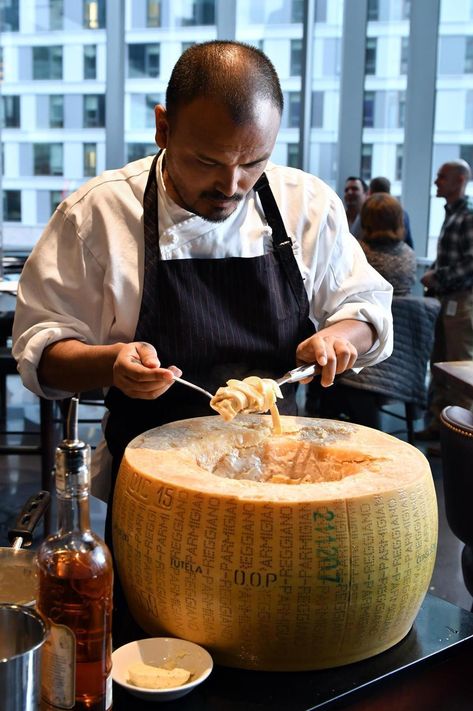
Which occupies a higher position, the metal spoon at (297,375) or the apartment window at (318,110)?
the apartment window at (318,110)

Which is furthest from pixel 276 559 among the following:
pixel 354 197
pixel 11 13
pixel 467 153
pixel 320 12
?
pixel 11 13

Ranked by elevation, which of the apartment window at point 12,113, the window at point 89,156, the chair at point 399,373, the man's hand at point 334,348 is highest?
the apartment window at point 12,113

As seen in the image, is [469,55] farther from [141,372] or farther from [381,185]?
[141,372]

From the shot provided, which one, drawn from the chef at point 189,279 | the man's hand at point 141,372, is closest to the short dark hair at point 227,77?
the chef at point 189,279

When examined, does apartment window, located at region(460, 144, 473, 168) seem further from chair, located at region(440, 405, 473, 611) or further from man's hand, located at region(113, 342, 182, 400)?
man's hand, located at region(113, 342, 182, 400)

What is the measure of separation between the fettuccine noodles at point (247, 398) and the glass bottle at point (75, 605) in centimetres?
44

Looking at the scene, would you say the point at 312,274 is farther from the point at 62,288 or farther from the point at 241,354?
the point at 62,288

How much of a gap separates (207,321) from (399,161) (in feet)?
19.3

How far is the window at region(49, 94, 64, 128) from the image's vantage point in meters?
7.31

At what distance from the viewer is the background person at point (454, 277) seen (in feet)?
15.2

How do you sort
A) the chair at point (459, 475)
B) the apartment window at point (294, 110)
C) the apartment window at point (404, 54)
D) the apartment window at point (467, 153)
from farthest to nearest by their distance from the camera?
the apartment window at point (294, 110)
the apartment window at point (404, 54)
the apartment window at point (467, 153)
the chair at point (459, 475)

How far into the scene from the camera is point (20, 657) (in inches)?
27.1

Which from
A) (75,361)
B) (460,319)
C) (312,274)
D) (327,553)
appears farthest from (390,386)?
(327,553)

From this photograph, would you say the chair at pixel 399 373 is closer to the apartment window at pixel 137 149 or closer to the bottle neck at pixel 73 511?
the bottle neck at pixel 73 511
